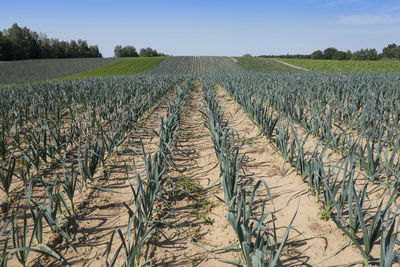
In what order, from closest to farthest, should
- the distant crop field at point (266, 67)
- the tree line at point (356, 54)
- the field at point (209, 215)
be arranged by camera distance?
the field at point (209, 215), the distant crop field at point (266, 67), the tree line at point (356, 54)

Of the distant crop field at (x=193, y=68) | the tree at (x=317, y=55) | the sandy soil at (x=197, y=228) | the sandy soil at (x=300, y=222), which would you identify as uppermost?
the tree at (x=317, y=55)

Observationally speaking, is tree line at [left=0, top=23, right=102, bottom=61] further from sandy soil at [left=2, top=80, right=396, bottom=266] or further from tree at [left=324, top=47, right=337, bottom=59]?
tree at [left=324, top=47, right=337, bottom=59]

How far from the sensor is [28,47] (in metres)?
48.4

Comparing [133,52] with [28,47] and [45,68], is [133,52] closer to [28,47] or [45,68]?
[28,47]

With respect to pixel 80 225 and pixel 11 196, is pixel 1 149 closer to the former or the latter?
pixel 11 196

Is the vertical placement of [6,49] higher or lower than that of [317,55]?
lower

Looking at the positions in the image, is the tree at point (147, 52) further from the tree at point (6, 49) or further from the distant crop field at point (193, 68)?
the distant crop field at point (193, 68)

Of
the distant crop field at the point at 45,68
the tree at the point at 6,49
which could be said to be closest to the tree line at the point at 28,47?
the tree at the point at 6,49

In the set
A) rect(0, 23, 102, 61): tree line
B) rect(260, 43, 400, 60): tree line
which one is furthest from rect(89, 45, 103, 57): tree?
rect(260, 43, 400, 60): tree line

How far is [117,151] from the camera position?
3.11 meters

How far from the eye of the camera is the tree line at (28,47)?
44.4m

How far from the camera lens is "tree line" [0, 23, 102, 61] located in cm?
4441

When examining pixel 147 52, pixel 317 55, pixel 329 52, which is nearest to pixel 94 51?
pixel 147 52

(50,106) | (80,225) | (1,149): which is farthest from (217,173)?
(50,106)
